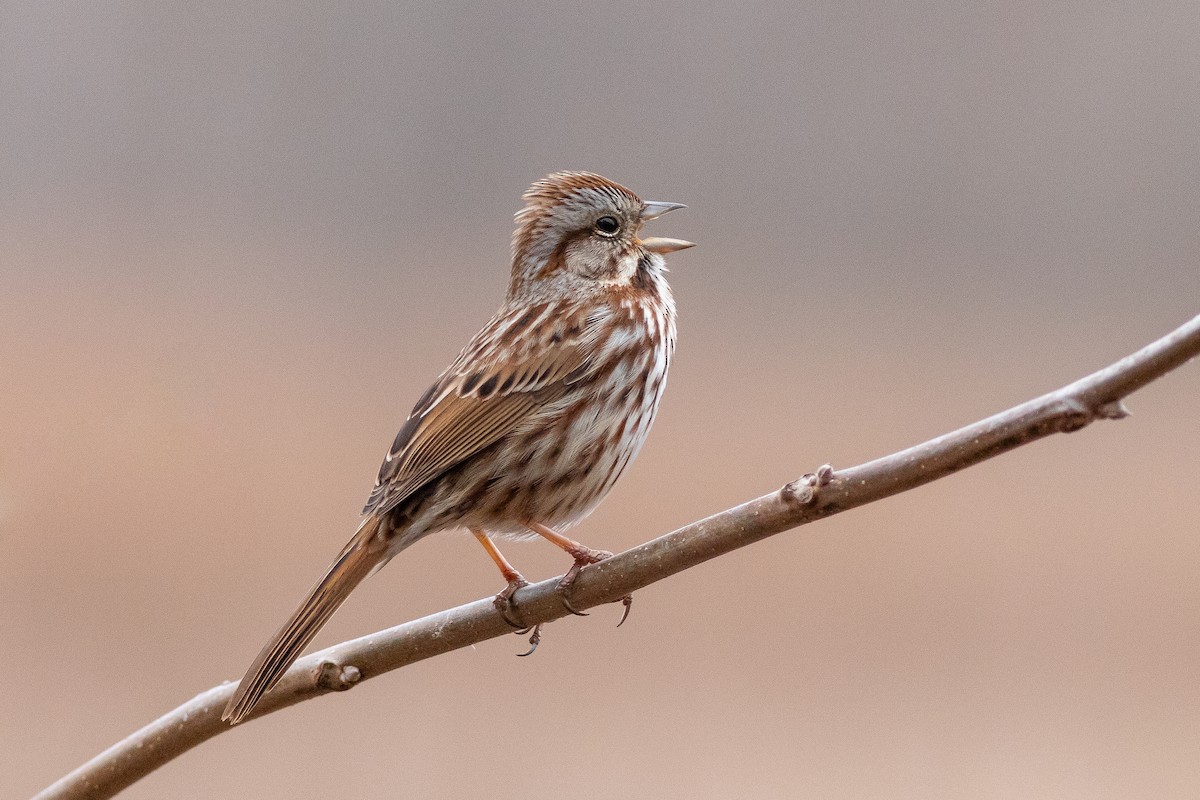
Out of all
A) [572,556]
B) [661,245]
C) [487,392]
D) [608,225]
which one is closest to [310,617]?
[572,556]

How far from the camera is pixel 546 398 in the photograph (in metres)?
Result: 3.56

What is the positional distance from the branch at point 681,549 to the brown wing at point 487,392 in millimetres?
505

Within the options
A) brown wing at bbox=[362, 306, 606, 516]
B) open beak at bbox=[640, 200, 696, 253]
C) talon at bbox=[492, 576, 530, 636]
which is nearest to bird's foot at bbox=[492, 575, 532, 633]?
talon at bbox=[492, 576, 530, 636]

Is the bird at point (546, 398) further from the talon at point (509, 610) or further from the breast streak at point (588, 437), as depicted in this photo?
the talon at point (509, 610)

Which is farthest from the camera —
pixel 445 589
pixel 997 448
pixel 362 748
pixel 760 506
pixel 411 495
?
pixel 445 589

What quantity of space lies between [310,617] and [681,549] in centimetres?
94

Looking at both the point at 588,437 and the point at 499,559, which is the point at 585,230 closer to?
the point at 588,437

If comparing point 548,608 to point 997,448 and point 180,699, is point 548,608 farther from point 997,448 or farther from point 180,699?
point 180,699

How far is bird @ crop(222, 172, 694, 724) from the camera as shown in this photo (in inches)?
134

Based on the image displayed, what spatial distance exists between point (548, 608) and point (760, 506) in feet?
2.65

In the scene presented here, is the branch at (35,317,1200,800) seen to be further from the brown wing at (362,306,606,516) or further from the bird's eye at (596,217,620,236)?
the bird's eye at (596,217,620,236)

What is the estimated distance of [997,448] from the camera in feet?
6.96

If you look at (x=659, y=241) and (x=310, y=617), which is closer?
(x=310, y=617)

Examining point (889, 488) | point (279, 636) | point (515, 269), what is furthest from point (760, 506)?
point (515, 269)
